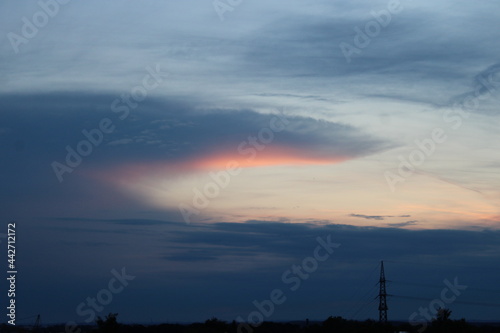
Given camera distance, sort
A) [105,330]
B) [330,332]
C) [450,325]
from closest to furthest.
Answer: [450,325] → [105,330] → [330,332]

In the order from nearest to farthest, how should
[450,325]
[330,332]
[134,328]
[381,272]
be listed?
[450,325]
[381,272]
[330,332]
[134,328]

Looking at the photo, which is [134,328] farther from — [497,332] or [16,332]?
[497,332]

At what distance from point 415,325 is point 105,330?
4928 centimetres

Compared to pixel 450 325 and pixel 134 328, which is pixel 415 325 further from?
pixel 134 328

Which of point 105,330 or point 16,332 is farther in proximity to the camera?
point 16,332

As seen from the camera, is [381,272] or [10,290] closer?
[10,290]

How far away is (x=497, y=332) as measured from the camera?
97.2m

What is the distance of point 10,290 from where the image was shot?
50219mm

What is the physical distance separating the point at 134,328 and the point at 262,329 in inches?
930

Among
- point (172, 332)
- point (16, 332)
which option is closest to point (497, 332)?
point (172, 332)

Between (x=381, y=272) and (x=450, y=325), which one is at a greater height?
(x=381, y=272)

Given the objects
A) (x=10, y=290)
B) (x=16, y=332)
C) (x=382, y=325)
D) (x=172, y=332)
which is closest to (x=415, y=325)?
(x=382, y=325)

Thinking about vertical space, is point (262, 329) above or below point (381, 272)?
below

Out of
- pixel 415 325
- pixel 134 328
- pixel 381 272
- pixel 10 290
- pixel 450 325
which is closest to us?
pixel 10 290
